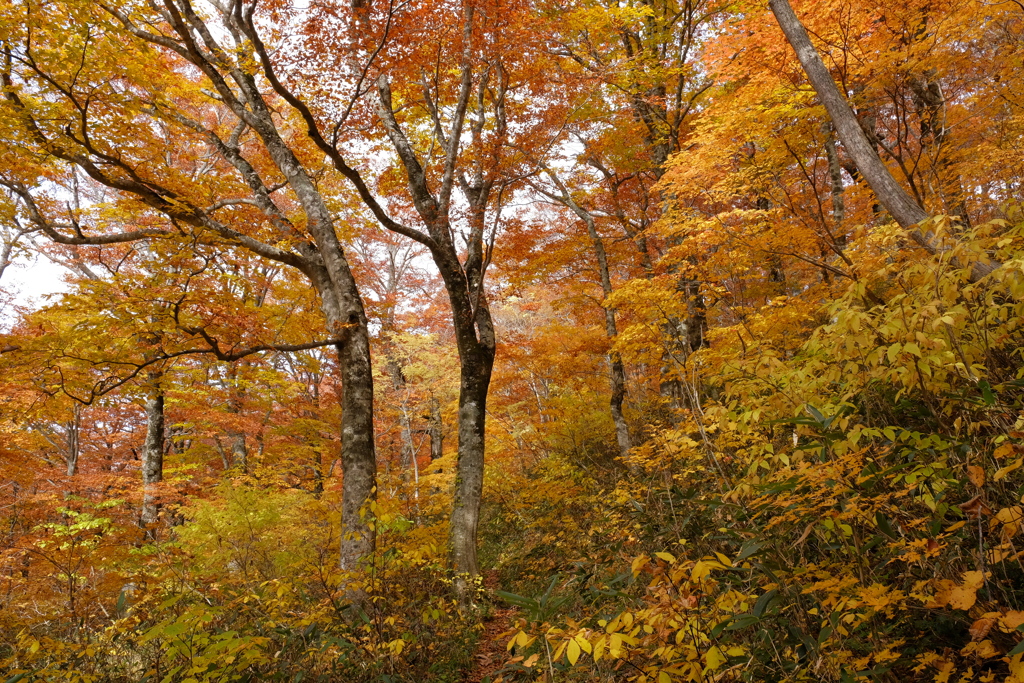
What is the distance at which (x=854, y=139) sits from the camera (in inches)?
225

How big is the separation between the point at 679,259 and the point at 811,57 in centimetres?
371

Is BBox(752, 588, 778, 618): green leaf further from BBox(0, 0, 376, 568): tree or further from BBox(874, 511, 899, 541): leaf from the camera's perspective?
BBox(0, 0, 376, 568): tree

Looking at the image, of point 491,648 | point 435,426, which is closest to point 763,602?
point 491,648

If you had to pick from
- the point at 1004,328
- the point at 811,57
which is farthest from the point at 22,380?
the point at 811,57

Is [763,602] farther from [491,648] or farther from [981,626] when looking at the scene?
[491,648]

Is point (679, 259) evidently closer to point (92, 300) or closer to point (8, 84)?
point (92, 300)

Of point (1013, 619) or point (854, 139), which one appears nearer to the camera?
point (1013, 619)

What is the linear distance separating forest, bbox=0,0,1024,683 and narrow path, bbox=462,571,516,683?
0.20ft

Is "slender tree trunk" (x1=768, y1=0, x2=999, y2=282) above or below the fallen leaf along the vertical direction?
above

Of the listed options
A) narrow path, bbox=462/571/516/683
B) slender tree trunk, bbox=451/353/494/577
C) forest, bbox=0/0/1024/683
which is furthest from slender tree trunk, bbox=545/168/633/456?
narrow path, bbox=462/571/516/683

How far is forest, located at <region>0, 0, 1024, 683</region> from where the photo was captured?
2422 millimetres

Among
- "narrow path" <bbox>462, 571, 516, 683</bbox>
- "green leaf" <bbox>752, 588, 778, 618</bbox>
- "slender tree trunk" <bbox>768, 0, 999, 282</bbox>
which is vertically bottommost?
"narrow path" <bbox>462, 571, 516, 683</bbox>

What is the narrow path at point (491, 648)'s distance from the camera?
485 centimetres

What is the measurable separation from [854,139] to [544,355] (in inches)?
329
